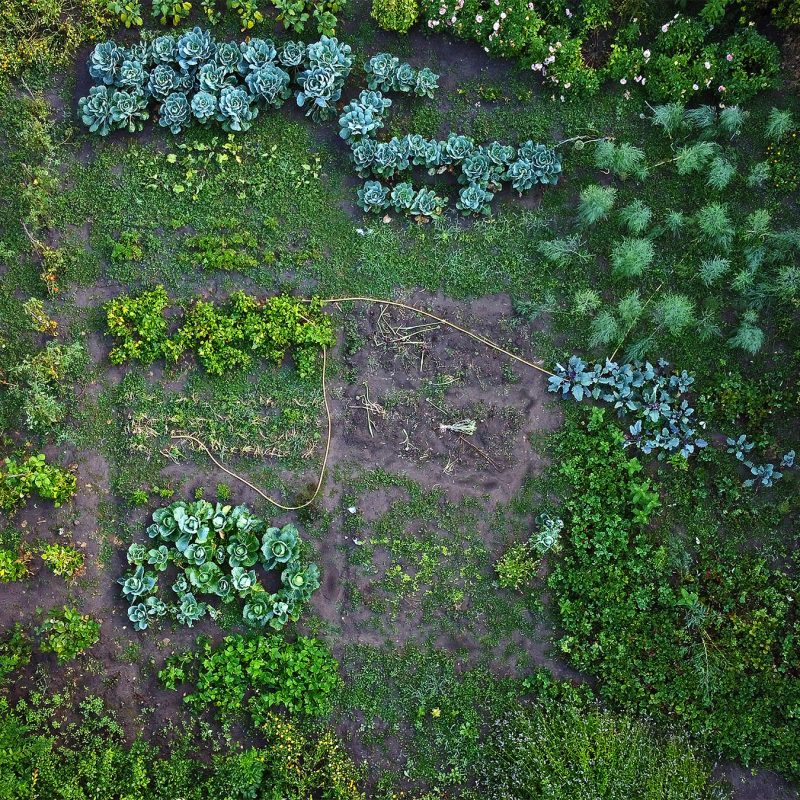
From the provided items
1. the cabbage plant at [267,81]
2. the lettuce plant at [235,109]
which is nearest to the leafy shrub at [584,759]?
the lettuce plant at [235,109]

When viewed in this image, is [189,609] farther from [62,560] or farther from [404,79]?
[404,79]

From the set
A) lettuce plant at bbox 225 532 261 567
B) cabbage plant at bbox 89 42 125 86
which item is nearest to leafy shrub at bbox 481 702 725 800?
lettuce plant at bbox 225 532 261 567

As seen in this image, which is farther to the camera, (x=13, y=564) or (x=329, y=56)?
(x=329, y=56)

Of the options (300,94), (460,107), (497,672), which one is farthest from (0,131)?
(497,672)

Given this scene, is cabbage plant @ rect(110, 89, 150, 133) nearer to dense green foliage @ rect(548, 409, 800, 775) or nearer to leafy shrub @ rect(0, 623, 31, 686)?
leafy shrub @ rect(0, 623, 31, 686)

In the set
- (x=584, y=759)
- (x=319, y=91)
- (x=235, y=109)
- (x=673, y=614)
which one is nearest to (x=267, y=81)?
(x=235, y=109)

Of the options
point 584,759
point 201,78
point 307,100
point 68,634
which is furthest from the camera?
point 307,100
